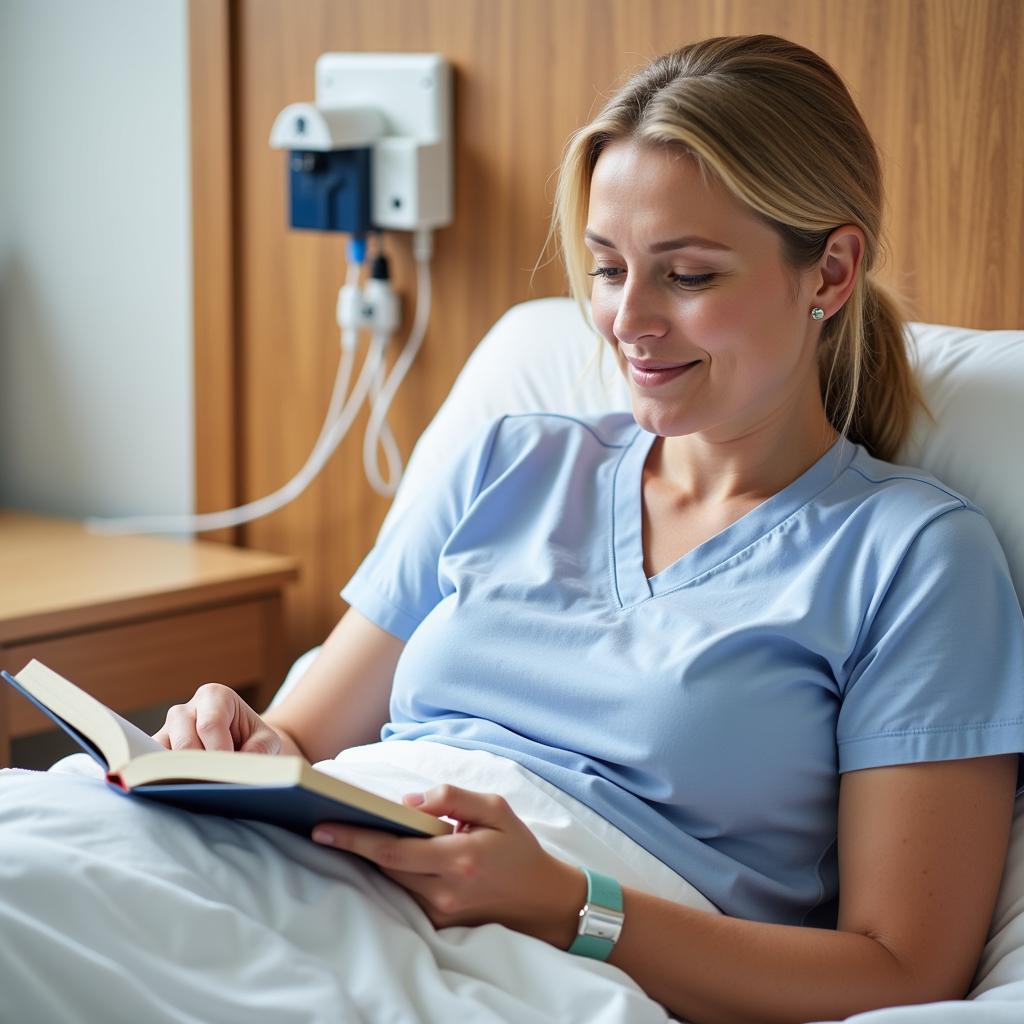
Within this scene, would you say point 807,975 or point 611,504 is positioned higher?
point 611,504

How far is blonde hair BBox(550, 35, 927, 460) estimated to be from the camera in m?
1.12

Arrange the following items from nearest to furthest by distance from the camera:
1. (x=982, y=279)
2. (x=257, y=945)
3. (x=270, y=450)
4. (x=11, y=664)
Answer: (x=257, y=945) < (x=982, y=279) < (x=11, y=664) < (x=270, y=450)

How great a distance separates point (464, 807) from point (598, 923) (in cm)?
12

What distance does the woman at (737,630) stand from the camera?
3.30ft

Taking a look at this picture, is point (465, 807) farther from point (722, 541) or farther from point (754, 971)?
point (722, 541)

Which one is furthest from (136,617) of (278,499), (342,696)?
(342,696)

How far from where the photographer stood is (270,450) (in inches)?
82.4

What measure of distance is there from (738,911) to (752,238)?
515 millimetres

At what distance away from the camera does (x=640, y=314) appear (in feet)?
3.81

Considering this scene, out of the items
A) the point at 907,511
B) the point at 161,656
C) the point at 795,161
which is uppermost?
the point at 795,161

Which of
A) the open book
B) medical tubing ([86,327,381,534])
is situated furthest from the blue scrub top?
medical tubing ([86,327,381,534])

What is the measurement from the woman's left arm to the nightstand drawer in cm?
88

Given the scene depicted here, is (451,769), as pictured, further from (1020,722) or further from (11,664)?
(11,664)

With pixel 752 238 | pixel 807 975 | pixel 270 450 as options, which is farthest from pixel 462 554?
pixel 270 450
